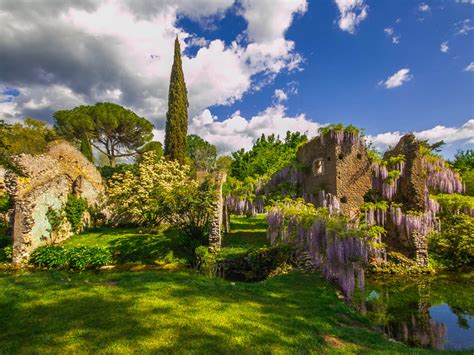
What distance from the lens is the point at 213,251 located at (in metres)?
12.7

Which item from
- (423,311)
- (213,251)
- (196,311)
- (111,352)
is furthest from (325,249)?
(111,352)

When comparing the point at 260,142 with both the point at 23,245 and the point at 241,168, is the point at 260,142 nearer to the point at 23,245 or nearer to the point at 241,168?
the point at 241,168

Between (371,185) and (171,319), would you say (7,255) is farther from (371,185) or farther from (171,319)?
(371,185)

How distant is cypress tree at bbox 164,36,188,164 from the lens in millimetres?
25766

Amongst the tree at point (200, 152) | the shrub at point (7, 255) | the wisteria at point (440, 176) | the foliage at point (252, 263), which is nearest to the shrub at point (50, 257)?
the shrub at point (7, 255)

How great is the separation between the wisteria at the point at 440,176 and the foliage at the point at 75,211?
19.2 metres

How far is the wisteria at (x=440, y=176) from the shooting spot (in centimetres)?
1332

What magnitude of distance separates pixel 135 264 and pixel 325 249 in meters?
A: 8.51

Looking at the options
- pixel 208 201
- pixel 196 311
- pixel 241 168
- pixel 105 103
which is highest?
pixel 105 103

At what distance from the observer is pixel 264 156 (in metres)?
27.5

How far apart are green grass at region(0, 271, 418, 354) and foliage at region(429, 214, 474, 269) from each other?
8384mm

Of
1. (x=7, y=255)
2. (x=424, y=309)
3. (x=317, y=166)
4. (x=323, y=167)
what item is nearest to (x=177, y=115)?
(x=317, y=166)

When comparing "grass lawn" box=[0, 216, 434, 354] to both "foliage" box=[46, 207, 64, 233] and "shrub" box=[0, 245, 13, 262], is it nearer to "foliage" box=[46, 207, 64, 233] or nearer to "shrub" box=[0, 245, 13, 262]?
"shrub" box=[0, 245, 13, 262]

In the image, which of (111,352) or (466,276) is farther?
(466,276)
